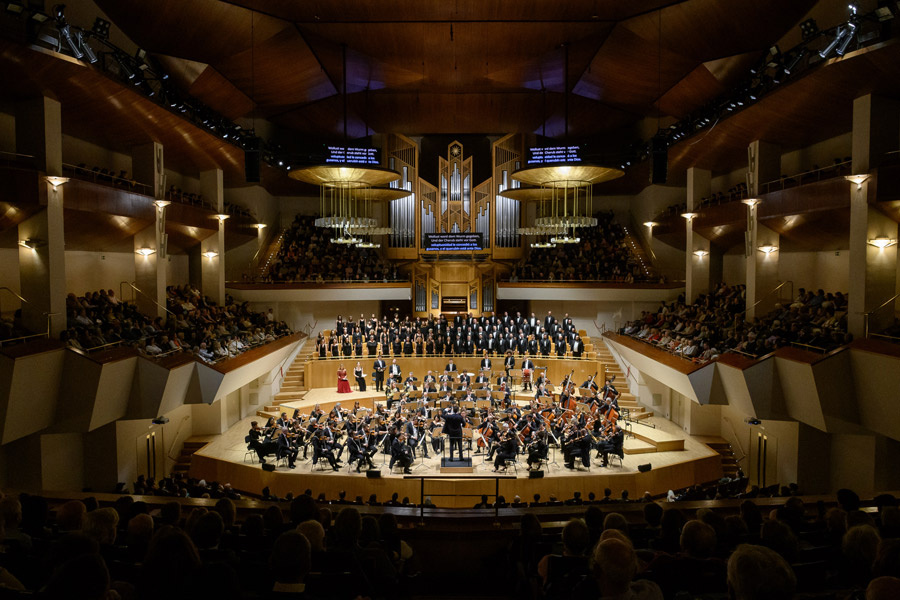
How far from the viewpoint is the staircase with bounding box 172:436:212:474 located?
1234 cm

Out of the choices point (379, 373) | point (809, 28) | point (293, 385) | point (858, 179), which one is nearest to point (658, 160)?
point (809, 28)

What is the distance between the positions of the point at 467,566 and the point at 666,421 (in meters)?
12.2

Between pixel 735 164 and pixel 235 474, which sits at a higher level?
pixel 735 164

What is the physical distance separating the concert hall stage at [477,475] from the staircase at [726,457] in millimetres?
479

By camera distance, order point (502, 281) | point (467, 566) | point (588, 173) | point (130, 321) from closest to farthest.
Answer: point (467, 566) → point (130, 321) → point (588, 173) → point (502, 281)

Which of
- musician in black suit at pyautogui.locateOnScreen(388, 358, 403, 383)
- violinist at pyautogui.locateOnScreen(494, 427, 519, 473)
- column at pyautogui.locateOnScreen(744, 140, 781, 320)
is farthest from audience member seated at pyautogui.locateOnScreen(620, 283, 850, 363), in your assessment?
musician in black suit at pyautogui.locateOnScreen(388, 358, 403, 383)

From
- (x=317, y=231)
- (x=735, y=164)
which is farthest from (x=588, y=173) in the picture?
(x=317, y=231)

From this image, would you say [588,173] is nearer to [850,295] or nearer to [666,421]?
[850,295]

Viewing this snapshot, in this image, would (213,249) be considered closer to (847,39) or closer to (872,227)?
(847,39)

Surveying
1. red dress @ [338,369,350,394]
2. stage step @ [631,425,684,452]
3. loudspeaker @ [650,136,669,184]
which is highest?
loudspeaker @ [650,136,669,184]

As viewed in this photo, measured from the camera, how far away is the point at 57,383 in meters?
8.22

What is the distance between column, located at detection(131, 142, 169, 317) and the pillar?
3.44m

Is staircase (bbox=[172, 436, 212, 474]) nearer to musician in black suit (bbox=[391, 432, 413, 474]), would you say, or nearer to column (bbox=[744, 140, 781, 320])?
musician in black suit (bbox=[391, 432, 413, 474])

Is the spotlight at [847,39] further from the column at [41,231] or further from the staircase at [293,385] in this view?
the staircase at [293,385]
